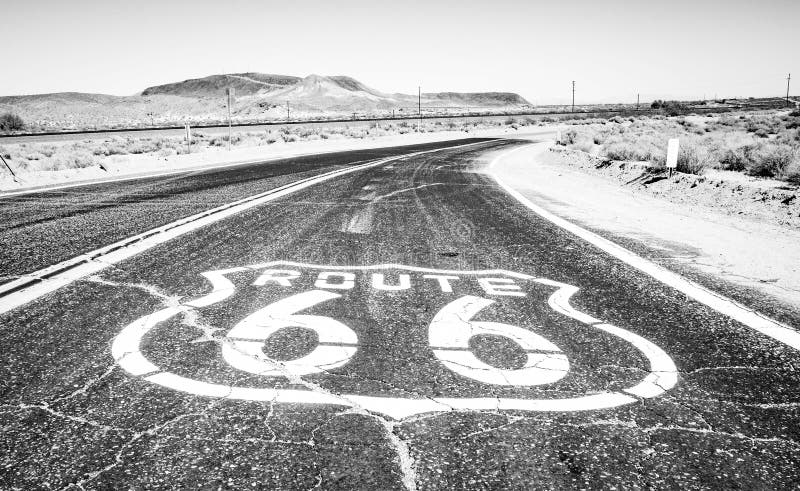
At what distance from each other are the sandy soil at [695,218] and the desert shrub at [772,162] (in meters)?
1.90

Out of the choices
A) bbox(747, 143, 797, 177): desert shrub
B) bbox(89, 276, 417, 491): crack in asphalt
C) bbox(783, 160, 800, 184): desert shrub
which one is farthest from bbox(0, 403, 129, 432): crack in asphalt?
bbox(747, 143, 797, 177): desert shrub

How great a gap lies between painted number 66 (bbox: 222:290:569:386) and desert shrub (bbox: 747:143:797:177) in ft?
41.5

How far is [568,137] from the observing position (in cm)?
3138

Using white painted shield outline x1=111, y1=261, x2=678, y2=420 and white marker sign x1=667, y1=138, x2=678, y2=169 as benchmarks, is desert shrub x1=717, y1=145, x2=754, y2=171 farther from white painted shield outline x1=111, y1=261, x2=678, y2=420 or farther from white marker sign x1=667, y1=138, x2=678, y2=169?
white painted shield outline x1=111, y1=261, x2=678, y2=420

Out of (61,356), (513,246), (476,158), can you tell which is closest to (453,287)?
(513,246)

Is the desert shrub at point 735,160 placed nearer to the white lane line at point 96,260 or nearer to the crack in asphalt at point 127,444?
the white lane line at point 96,260

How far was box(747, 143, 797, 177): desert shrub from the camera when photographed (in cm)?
1327

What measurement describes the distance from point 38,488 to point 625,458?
6.78 feet

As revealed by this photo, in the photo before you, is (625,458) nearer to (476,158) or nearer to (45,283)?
(45,283)

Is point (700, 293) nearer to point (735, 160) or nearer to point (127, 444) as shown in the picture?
point (127, 444)

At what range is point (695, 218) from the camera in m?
8.81

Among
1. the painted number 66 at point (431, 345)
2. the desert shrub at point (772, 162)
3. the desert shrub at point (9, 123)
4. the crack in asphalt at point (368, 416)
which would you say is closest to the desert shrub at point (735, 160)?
the desert shrub at point (772, 162)

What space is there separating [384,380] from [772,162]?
1440 cm

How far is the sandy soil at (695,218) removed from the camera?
5516 millimetres
